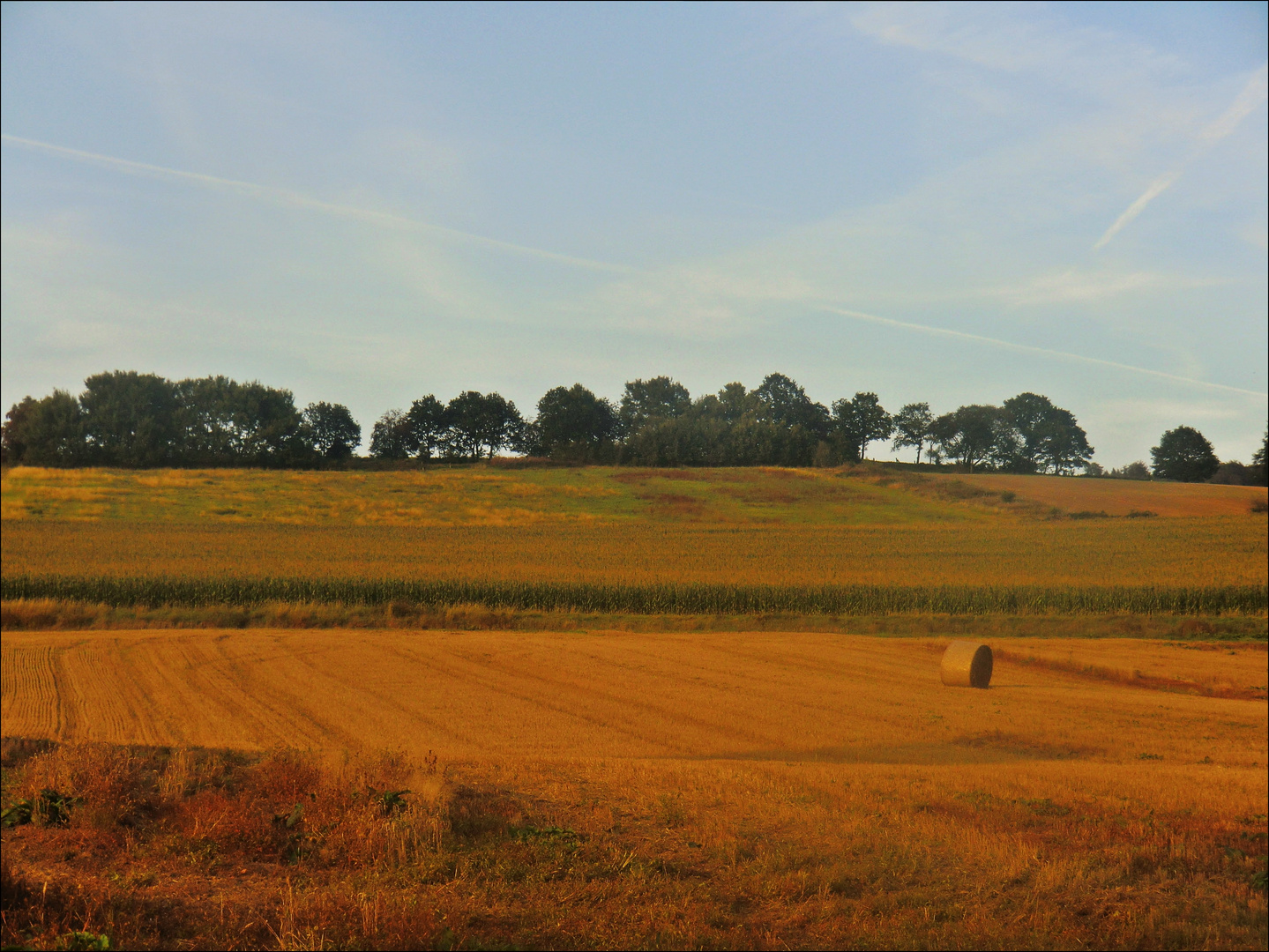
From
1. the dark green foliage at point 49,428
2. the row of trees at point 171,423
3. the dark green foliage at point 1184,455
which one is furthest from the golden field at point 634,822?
the dark green foliage at point 49,428

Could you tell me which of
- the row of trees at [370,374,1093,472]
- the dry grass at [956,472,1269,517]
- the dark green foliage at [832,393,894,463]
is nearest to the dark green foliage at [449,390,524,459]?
the row of trees at [370,374,1093,472]

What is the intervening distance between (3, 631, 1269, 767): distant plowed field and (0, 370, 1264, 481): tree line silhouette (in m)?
10.6

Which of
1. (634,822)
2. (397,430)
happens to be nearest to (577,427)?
(397,430)

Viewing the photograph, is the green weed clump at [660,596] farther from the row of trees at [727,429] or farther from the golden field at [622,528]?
the row of trees at [727,429]

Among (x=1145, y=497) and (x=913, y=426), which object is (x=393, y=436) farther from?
(x=1145, y=497)

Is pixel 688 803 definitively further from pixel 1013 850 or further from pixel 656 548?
pixel 656 548

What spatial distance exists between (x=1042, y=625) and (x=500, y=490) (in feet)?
73.2

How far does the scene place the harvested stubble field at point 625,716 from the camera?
6.00m

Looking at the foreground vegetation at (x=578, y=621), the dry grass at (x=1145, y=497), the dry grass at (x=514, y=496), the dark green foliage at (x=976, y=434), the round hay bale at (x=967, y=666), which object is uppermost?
the dark green foliage at (x=976, y=434)

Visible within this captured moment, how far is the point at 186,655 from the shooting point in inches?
765

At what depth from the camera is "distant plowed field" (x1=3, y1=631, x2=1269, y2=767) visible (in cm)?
1334

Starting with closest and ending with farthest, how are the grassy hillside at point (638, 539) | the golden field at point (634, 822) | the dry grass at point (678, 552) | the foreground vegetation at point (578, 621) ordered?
the golden field at point (634, 822) → the foreground vegetation at point (578, 621) → the grassy hillside at point (638, 539) → the dry grass at point (678, 552)

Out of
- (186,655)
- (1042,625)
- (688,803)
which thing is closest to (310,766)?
(688,803)

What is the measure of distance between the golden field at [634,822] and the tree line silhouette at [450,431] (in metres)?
16.5
